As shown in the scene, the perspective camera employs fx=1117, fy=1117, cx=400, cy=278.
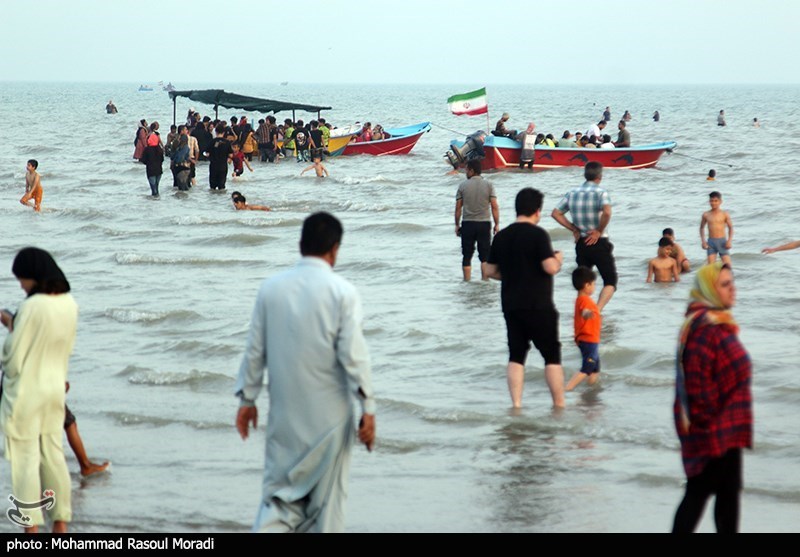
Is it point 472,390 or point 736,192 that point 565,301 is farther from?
point 736,192

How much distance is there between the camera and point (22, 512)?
16.3 feet

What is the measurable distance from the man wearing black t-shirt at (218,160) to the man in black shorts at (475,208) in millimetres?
12986

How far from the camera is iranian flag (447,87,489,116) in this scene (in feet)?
87.5

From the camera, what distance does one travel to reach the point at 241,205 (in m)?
22.0

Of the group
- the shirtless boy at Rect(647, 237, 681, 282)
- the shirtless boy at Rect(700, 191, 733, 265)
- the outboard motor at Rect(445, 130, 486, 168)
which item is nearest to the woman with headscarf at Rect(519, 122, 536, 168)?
the outboard motor at Rect(445, 130, 486, 168)

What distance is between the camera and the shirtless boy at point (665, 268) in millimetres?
13844

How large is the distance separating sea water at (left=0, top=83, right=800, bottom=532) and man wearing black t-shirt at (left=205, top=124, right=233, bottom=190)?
1.39 metres

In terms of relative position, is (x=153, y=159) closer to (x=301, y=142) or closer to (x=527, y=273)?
(x=301, y=142)

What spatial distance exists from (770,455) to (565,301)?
6.13 meters

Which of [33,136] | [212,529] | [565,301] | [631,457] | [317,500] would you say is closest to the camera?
Answer: [317,500]

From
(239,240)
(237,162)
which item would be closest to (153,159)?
(237,162)

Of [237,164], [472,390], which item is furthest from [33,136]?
[472,390]

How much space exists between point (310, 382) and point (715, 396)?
1.53m

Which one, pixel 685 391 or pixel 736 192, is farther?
pixel 736 192
